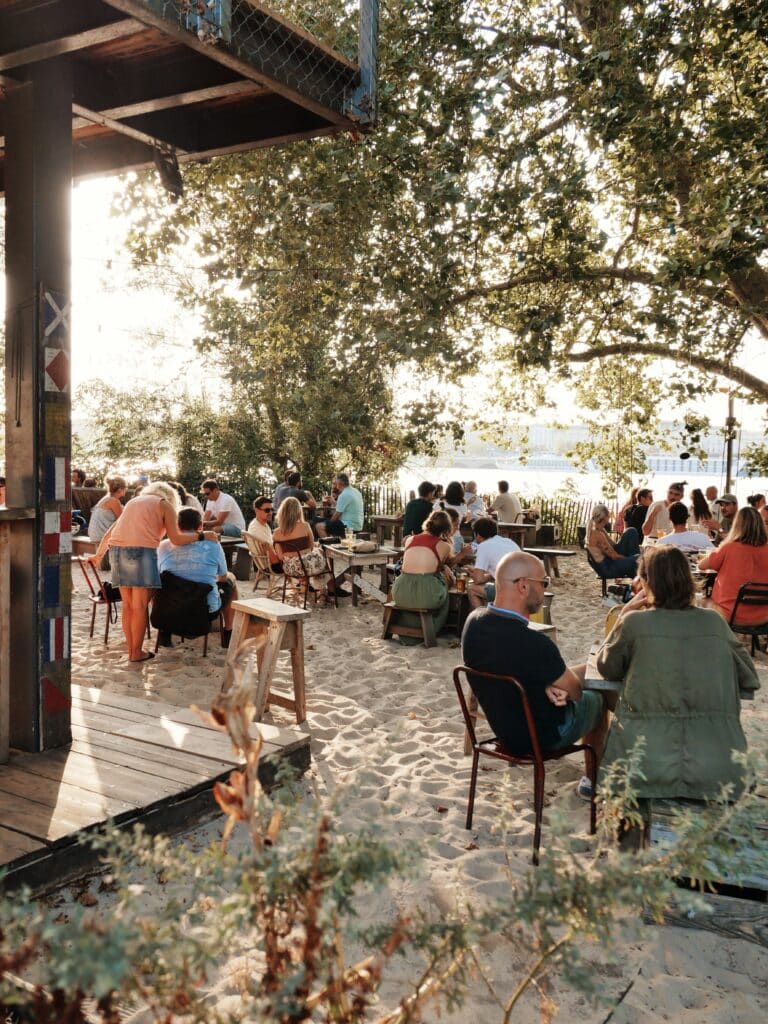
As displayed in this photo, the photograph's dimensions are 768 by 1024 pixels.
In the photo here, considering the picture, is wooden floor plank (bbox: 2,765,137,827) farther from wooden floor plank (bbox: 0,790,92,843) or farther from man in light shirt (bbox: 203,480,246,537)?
man in light shirt (bbox: 203,480,246,537)

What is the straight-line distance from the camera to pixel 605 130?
7203 millimetres

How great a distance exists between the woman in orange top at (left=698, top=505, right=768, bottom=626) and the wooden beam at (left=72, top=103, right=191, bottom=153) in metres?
5.08

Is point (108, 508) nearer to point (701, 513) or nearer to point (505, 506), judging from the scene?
point (701, 513)

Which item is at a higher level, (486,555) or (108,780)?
(486,555)

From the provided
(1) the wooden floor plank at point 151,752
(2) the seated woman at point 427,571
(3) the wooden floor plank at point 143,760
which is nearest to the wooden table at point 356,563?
(2) the seated woman at point 427,571

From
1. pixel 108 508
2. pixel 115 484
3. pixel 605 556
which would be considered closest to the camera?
pixel 115 484

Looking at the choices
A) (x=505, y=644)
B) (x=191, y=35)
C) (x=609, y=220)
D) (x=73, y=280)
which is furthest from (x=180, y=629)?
(x=609, y=220)

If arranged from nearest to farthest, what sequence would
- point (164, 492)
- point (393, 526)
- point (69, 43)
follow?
point (69, 43)
point (164, 492)
point (393, 526)

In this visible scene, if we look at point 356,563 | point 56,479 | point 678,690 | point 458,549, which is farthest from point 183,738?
point 458,549

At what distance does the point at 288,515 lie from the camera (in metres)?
9.10

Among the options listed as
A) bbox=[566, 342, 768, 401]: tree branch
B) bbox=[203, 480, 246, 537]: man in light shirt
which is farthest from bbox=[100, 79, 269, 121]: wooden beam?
bbox=[566, 342, 768, 401]: tree branch

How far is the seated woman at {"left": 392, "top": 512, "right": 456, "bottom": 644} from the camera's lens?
777 cm

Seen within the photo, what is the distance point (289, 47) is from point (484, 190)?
4.53 meters

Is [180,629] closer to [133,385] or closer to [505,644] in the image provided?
[505,644]
